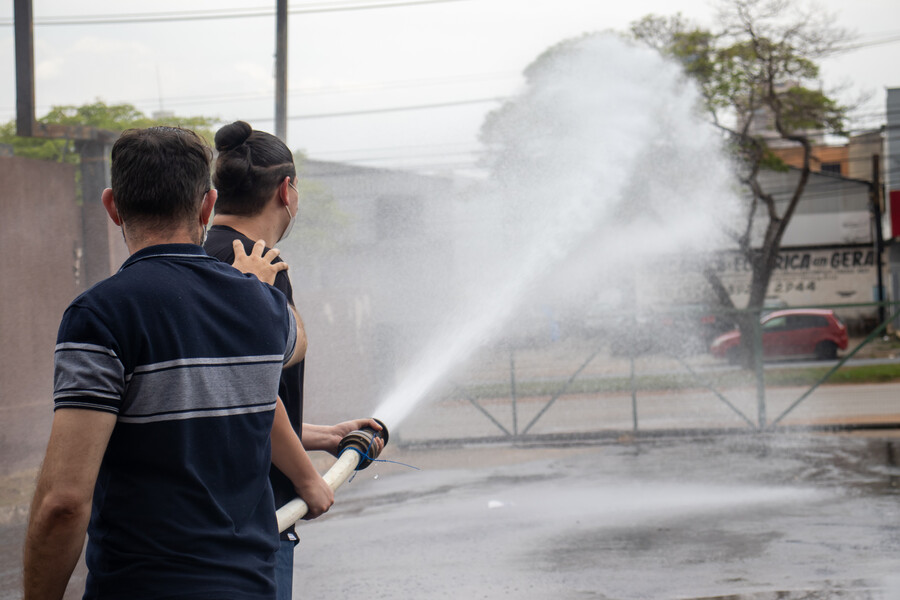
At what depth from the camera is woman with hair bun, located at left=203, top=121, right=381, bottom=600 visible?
2238 mm

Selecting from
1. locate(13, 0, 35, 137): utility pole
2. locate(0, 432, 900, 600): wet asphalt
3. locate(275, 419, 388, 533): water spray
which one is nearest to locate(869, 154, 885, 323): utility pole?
locate(0, 432, 900, 600): wet asphalt

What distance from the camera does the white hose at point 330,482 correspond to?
6.85 ft

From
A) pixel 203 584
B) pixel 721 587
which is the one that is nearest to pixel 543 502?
pixel 721 587

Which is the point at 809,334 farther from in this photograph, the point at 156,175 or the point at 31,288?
the point at 156,175

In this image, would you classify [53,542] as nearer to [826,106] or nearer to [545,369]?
[545,369]

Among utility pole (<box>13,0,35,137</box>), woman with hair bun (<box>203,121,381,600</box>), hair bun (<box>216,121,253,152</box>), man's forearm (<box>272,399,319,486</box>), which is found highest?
utility pole (<box>13,0,35,137</box>)

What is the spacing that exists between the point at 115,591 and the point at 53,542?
0.15 meters

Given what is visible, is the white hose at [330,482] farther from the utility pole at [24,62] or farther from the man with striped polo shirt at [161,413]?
the utility pole at [24,62]

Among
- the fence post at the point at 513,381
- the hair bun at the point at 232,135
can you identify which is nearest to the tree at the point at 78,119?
the fence post at the point at 513,381

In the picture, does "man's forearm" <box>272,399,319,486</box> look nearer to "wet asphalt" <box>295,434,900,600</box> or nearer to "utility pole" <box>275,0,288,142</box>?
"wet asphalt" <box>295,434,900,600</box>

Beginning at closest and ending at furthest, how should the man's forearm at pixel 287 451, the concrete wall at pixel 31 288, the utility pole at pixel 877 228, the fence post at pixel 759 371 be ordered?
the man's forearm at pixel 287 451 → the concrete wall at pixel 31 288 → the fence post at pixel 759 371 → the utility pole at pixel 877 228

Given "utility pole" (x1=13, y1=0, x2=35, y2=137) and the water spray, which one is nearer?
the water spray

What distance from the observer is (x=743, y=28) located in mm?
20219

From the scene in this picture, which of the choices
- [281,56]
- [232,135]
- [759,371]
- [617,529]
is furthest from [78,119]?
[232,135]
